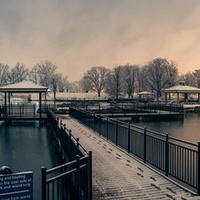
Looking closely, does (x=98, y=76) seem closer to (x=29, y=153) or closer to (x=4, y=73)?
(x=4, y=73)

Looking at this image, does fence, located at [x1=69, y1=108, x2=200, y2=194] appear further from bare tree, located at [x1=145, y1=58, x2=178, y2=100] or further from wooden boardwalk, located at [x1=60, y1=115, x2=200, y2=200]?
bare tree, located at [x1=145, y1=58, x2=178, y2=100]

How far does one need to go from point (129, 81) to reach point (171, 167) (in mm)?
89663

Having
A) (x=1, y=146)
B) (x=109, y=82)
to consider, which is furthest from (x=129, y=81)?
(x=1, y=146)

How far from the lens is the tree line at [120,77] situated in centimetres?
8962

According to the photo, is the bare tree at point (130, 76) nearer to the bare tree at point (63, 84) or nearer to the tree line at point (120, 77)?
the tree line at point (120, 77)

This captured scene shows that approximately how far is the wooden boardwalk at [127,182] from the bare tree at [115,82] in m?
85.8

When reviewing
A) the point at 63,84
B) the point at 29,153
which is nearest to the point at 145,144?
the point at 29,153

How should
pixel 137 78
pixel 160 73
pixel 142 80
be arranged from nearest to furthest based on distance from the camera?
pixel 160 73
pixel 142 80
pixel 137 78

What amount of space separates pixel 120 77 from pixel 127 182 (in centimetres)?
9461

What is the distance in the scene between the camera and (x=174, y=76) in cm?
9231

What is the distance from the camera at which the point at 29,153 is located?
14289 millimetres

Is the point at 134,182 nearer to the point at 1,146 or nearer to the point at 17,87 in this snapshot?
the point at 1,146

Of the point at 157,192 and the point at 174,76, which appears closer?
the point at 157,192

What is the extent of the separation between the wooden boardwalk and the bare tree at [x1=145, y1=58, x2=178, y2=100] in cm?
7726
